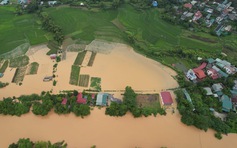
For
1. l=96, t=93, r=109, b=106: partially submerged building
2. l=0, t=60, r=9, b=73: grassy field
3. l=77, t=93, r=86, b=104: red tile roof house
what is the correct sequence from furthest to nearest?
l=0, t=60, r=9, b=73: grassy field → l=77, t=93, r=86, b=104: red tile roof house → l=96, t=93, r=109, b=106: partially submerged building

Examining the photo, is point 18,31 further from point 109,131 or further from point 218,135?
point 218,135

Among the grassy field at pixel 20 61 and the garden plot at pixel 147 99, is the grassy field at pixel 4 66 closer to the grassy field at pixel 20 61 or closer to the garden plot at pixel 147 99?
the grassy field at pixel 20 61

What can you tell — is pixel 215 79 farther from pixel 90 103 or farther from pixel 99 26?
pixel 99 26

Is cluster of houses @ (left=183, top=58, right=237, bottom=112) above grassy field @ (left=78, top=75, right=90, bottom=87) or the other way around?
above

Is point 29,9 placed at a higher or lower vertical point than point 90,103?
higher

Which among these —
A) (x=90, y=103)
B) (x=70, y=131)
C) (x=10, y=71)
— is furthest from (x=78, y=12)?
(x=70, y=131)

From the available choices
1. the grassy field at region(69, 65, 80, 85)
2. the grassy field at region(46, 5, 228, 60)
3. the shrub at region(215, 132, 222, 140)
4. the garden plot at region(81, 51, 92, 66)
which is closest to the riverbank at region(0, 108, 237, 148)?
the shrub at region(215, 132, 222, 140)

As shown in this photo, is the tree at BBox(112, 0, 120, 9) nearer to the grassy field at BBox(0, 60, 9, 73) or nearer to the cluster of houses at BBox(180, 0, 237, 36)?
the cluster of houses at BBox(180, 0, 237, 36)
